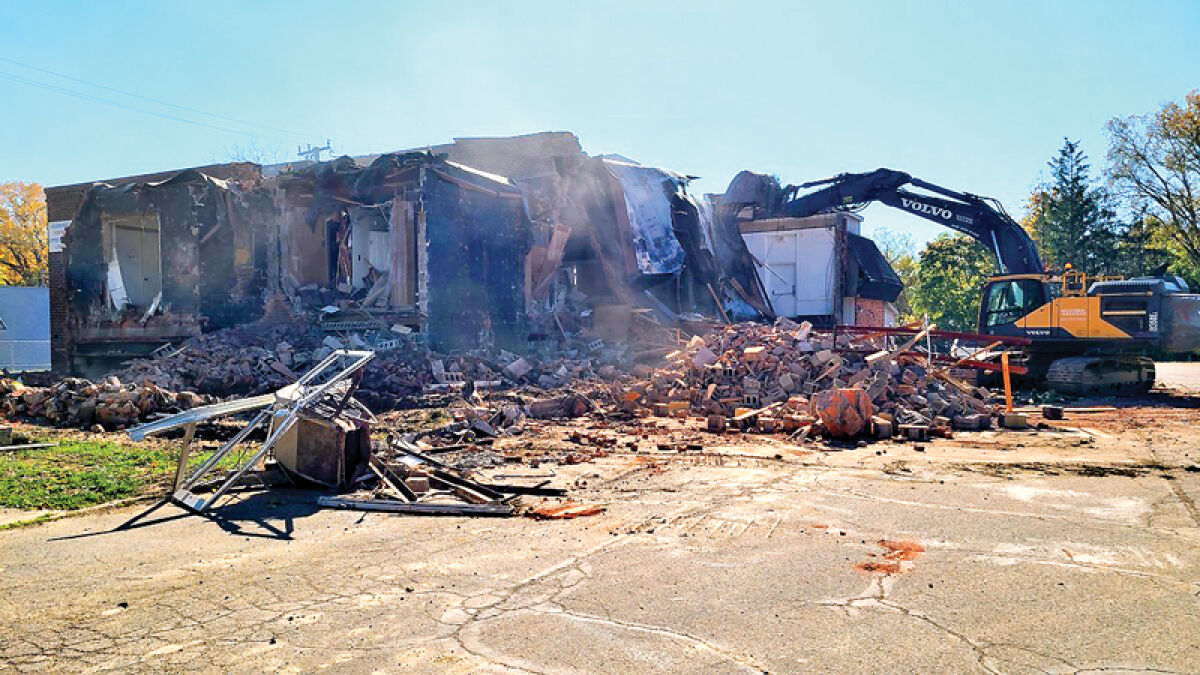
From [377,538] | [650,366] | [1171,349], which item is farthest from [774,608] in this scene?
[1171,349]

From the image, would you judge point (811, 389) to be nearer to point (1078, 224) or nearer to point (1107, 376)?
point (1107, 376)

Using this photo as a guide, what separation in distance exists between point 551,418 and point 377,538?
6998mm

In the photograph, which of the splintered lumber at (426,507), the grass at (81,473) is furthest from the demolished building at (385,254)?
the splintered lumber at (426,507)

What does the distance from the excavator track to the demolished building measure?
27.1 feet

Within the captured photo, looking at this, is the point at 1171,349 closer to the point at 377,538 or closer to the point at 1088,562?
the point at 1088,562

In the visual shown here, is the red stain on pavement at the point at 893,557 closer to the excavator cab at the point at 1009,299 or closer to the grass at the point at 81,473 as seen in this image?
the grass at the point at 81,473

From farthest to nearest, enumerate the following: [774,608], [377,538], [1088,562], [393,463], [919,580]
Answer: [393,463]
[377,538]
[1088,562]
[919,580]
[774,608]

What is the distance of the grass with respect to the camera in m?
6.88

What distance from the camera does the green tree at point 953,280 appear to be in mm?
37781

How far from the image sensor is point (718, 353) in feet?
49.2

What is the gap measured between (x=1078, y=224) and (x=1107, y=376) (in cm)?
2515

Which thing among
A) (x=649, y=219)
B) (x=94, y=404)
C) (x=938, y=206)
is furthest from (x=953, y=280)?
(x=94, y=404)

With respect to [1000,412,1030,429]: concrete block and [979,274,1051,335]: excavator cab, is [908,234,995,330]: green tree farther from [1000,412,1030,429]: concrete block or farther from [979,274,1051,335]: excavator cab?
[1000,412,1030,429]: concrete block

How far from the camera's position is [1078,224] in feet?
124
